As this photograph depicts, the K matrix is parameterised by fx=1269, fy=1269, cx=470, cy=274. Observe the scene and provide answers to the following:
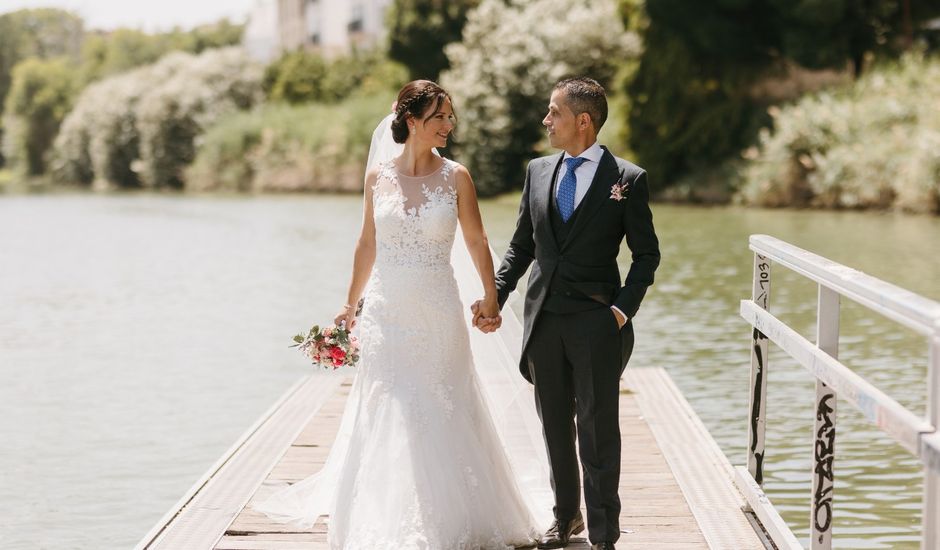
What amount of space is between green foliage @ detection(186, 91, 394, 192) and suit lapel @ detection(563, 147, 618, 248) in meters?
39.4

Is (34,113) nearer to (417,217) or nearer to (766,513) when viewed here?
(417,217)

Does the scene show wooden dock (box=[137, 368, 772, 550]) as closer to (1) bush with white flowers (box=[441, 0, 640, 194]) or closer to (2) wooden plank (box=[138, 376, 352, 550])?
(2) wooden plank (box=[138, 376, 352, 550])

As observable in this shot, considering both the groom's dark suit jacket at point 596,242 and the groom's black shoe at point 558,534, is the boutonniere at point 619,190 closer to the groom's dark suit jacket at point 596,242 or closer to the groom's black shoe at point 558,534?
the groom's dark suit jacket at point 596,242

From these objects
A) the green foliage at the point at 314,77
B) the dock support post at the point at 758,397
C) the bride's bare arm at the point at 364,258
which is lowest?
the dock support post at the point at 758,397

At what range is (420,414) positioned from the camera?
4641mm

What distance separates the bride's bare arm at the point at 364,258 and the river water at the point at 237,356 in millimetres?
2059

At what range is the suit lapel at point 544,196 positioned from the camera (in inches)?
Result: 172

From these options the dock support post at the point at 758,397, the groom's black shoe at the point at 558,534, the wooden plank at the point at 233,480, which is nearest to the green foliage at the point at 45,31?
the wooden plank at the point at 233,480

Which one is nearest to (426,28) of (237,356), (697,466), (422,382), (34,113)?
(237,356)

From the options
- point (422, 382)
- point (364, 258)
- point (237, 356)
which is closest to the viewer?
point (422, 382)

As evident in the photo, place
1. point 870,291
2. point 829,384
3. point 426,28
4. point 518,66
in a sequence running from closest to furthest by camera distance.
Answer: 1. point 870,291
2. point 829,384
3. point 518,66
4. point 426,28

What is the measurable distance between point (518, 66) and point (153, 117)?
84.0 ft

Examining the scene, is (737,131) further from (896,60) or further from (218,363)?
(218,363)

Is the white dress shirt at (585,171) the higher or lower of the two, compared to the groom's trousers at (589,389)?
higher
